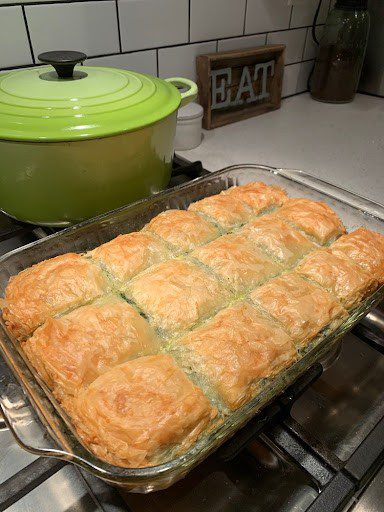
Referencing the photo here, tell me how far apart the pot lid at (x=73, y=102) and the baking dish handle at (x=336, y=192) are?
37 cm

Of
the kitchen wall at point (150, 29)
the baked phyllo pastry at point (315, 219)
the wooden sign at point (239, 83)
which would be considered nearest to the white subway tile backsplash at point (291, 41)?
the kitchen wall at point (150, 29)

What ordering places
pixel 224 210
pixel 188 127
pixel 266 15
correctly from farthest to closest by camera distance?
pixel 266 15 → pixel 188 127 → pixel 224 210

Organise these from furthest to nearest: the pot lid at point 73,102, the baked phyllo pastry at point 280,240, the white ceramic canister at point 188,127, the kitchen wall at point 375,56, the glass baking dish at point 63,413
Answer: the kitchen wall at point 375,56 < the white ceramic canister at point 188,127 < the baked phyllo pastry at point 280,240 < the pot lid at point 73,102 < the glass baking dish at point 63,413

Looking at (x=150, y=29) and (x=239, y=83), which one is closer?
(x=150, y=29)

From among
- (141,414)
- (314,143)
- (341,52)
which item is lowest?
(314,143)

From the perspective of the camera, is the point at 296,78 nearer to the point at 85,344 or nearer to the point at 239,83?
the point at 239,83

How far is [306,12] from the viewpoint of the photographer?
1711mm

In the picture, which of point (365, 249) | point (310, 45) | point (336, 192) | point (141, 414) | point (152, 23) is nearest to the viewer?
point (141, 414)

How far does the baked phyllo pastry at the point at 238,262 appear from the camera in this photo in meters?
0.76

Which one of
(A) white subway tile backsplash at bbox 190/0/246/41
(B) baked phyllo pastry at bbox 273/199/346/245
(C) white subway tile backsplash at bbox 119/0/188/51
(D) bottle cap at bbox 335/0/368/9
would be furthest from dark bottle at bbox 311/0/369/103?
(B) baked phyllo pastry at bbox 273/199/346/245

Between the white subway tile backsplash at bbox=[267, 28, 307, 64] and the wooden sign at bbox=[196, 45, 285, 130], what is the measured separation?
106 mm

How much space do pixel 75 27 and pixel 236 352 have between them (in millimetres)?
986

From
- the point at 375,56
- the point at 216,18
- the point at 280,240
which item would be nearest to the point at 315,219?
the point at 280,240

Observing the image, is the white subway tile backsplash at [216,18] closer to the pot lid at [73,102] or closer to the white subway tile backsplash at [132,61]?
the white subway tile backsplash at [132,61]
